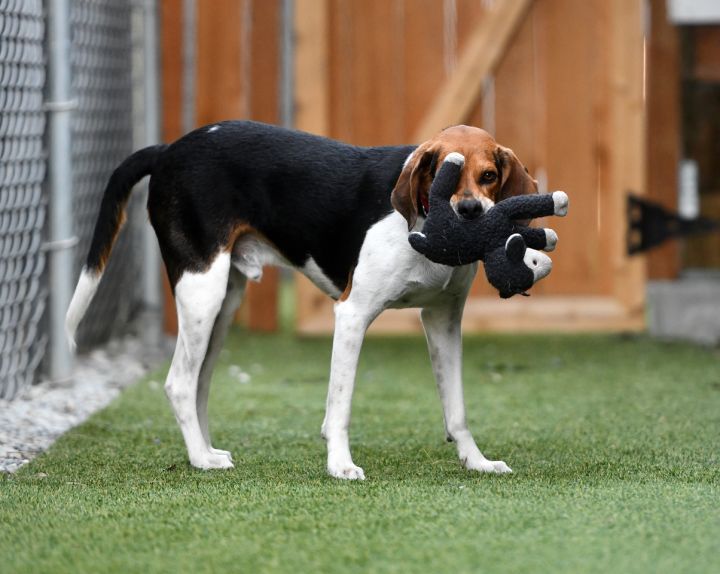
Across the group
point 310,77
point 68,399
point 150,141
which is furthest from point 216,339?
point 310,77

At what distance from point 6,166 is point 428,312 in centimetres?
212

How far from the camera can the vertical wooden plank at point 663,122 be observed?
8.28 m

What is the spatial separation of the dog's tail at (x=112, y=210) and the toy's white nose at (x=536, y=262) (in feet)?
4.56

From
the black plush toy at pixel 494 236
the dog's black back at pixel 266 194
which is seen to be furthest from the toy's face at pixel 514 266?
the dog's black back at pixel 266 194

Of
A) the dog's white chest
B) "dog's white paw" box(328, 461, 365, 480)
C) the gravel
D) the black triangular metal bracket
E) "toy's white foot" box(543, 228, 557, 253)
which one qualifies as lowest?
the gravel

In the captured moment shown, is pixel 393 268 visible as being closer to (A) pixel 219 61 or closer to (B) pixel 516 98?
(B) pixel 516 98

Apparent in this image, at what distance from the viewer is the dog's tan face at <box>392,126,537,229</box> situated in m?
3.69

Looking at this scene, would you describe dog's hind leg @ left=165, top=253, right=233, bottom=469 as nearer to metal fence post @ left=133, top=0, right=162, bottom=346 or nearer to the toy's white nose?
the toy's white nose

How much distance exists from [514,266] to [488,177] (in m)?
0.27

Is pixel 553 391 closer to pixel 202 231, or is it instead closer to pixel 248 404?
pixel 248 404

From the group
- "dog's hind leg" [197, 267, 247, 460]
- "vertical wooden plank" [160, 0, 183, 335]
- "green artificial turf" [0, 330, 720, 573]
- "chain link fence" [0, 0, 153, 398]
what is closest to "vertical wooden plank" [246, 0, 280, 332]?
"vertical wooden plank" [160, 0, 183, 335]

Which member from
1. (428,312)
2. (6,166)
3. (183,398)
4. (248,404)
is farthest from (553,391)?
(6,166)

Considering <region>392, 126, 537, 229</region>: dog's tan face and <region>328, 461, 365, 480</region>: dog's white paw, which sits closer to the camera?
<region>392, 126, 537, 229</region>: dog's tan face

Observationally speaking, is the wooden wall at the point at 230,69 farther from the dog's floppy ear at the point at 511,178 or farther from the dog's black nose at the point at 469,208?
the dog's black nose at the point at 469,208
